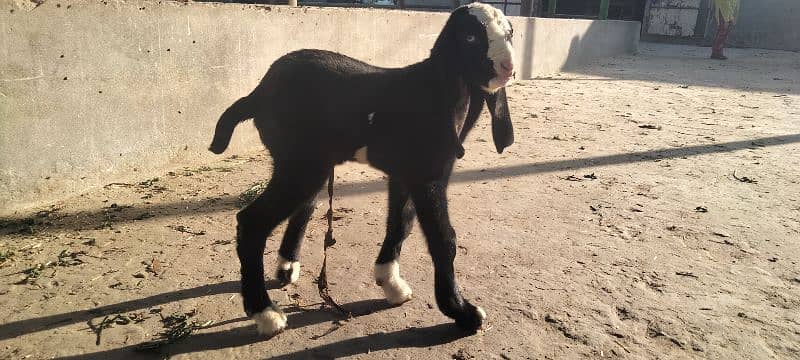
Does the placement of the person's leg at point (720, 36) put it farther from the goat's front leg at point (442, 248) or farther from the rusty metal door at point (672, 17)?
the goat's front leg at point (442, 248)

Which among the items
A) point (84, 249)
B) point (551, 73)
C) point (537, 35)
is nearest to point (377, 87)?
point (84, 249)

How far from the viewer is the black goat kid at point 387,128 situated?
9.41 feet

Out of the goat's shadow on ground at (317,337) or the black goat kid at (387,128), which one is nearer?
the goat's shadow on ground at (317,337)

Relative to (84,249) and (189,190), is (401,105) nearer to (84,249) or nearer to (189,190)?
(84,249)

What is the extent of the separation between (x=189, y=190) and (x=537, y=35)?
32.6 feet

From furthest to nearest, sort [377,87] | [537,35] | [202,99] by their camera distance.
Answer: [537,35] → [202,99] → [377,87]

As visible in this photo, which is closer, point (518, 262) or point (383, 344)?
point (383, 344)

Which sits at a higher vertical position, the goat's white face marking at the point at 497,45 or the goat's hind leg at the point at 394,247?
the goat's white face marking at the point at 497,45

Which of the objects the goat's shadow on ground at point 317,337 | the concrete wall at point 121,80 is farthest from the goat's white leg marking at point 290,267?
the concrete wall at point 121,80

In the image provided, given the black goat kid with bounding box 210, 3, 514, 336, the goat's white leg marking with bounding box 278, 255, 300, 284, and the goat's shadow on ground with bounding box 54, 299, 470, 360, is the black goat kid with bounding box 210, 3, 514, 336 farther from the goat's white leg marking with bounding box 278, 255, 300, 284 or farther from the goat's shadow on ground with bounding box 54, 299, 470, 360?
the goat's white leg marking with bounding box 278, 255, 300, 284

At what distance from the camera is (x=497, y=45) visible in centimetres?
285

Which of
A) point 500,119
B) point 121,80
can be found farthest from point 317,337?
point 121,80

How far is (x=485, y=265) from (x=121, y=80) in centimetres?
332

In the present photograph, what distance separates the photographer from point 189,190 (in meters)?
4.83
